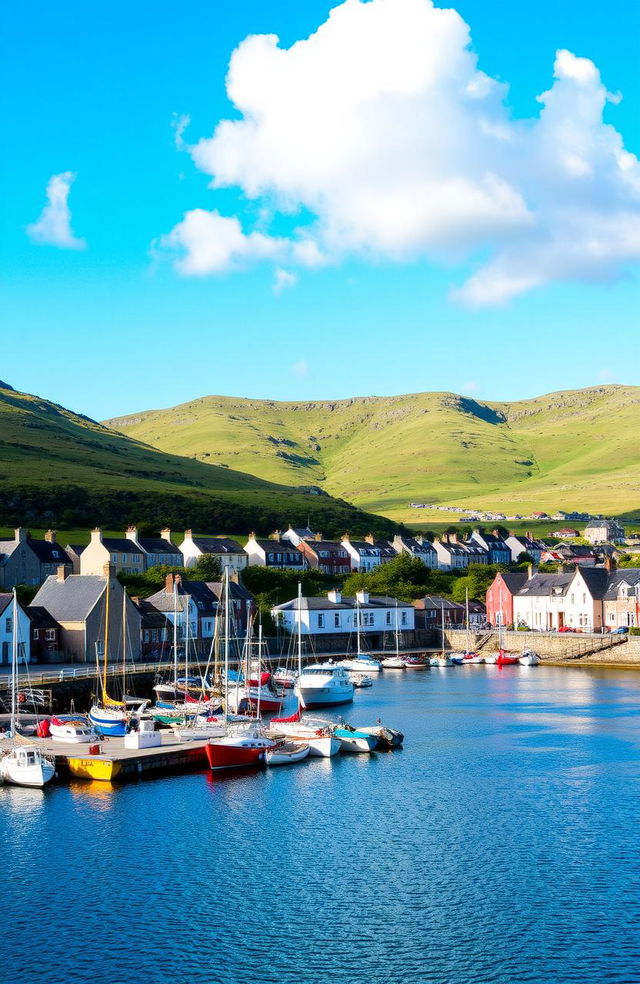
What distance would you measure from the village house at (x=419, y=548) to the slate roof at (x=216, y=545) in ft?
119

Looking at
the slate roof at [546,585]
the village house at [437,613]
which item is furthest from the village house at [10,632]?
the slate roof at [546,585]

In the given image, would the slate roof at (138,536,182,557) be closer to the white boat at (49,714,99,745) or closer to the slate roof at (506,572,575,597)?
the slate roof at (506,572,575,597)

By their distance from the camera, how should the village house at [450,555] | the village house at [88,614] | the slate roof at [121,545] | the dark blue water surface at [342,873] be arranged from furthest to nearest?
the village house at [450,555]
the slate roof at [121,545]
the village house at [88,614]
the dark blue water surface at [342,873]

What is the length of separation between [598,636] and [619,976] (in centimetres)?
8560

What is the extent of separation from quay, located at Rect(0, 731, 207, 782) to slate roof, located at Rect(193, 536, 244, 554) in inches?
3521

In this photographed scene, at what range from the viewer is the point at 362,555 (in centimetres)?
16900

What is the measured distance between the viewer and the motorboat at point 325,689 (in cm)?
8025

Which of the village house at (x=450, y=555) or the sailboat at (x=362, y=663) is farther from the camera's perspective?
the village house at (x=450, y=555)

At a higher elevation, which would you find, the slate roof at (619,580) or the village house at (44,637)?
the slate roof at (619,580)

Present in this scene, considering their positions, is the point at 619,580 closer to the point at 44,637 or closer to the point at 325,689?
the point at 325,689

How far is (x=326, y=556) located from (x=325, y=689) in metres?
82.3

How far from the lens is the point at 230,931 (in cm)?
3284

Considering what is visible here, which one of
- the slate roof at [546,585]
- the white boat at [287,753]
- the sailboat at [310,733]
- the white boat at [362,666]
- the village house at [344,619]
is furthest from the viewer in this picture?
the slate roof at [546,585]

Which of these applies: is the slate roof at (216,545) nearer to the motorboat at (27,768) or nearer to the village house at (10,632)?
the village house at (10,632)
